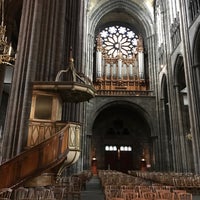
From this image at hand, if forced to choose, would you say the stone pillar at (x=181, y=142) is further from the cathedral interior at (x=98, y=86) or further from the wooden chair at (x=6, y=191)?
the wooden chair at (x=6, y=191)

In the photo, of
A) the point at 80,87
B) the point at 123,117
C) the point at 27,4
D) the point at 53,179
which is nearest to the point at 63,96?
the point at 80,87

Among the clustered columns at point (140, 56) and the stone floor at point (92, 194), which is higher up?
the clustered columns at point (140, 56)

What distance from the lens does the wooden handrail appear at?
627cm

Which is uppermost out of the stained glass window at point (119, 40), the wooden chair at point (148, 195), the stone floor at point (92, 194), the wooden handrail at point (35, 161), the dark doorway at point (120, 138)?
the stained glass window at point (119, 40)

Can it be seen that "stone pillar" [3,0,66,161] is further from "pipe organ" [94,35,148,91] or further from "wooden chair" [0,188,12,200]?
"pipe organ" [94,35,148,91]

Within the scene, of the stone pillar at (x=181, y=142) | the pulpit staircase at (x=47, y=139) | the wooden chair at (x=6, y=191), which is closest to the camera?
the wooden chair at (x=6, y=191)

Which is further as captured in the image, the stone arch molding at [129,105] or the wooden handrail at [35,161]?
the stone arch molding at [129,105]

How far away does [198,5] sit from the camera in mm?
14570

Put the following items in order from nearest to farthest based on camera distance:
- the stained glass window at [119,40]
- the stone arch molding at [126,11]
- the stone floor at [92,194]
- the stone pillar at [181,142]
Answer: the stone floor at [92,194] < the stone pillar at [181,142] < the stone arch molding at [126,11] < the stained glass window at [119,40]

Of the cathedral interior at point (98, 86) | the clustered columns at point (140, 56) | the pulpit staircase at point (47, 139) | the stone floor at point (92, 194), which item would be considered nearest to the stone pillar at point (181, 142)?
the cathedral interior at point (98, 86)

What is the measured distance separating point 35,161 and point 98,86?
18320 millimetres

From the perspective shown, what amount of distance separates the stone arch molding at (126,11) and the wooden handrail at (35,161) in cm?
2026

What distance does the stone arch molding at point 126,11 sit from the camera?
25750mm

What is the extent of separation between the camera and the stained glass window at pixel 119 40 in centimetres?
2768
